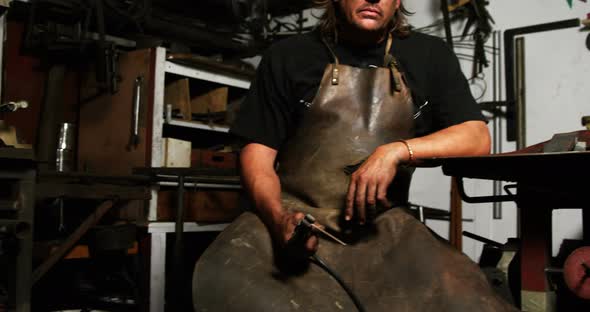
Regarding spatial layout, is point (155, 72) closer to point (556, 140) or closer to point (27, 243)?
point (27, 243)

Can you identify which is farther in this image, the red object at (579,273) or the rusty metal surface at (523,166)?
the red object at (579,273)

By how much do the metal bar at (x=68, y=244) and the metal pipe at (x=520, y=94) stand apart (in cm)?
230

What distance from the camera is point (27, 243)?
2.00 meters

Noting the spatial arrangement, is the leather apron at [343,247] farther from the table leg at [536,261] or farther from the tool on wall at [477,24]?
the tool on wall at [477,24]

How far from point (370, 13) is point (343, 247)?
0.68 metres

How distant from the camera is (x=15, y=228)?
1.95 m

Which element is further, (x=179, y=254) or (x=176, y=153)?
(x=176, y=153)

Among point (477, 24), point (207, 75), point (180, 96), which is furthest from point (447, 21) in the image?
point (180, 96)

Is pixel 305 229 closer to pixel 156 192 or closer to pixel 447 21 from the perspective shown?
pixel 156 192

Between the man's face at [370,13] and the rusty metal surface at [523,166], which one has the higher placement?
the man's face at [370,13]

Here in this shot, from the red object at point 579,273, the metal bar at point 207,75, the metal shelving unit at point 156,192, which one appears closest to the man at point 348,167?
the red object at point 579,273

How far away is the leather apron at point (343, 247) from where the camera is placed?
1336 millimetres

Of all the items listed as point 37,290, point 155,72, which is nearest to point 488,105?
point 155,72

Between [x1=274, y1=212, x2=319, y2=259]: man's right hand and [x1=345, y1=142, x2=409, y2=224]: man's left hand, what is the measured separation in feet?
0.37
